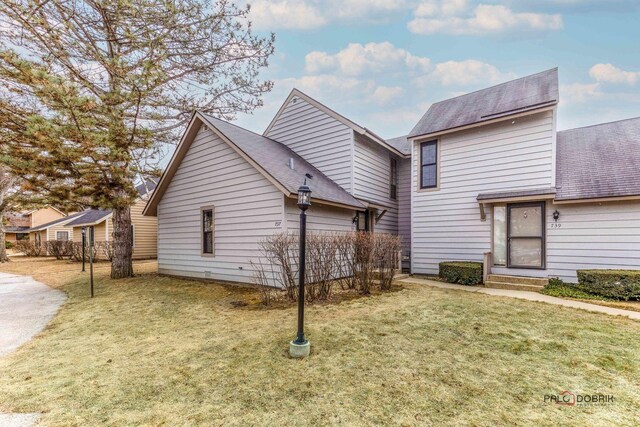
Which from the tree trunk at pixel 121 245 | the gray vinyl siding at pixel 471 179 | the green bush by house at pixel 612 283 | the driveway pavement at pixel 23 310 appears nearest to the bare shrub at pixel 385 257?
the gray vinyl siding at pixel 471 179

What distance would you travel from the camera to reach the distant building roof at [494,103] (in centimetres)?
881

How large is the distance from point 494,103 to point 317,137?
249 inches

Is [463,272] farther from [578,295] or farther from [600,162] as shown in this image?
[600,162]

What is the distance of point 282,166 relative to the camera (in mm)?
9539

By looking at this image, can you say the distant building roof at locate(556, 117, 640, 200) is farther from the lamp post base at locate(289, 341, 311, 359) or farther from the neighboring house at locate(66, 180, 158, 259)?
the neighboring house at locate(66, 180, 158, 259)

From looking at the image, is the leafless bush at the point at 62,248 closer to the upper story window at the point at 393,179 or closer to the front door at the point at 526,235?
the upper story window at the point at 393,179

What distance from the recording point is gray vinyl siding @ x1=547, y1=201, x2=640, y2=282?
7.36 m

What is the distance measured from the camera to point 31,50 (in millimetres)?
7320

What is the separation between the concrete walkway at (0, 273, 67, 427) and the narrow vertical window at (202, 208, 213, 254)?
403cm

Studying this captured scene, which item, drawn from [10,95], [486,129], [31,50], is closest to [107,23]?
[31,50]

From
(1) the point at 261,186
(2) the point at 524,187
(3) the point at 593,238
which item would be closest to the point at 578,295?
(3) the point at 593,238

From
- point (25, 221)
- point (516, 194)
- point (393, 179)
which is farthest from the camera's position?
point (25, 221)

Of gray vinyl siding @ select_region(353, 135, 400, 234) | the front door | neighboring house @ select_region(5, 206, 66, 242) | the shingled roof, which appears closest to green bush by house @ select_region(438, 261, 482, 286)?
the front door

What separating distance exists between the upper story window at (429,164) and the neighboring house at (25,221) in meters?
40.1
